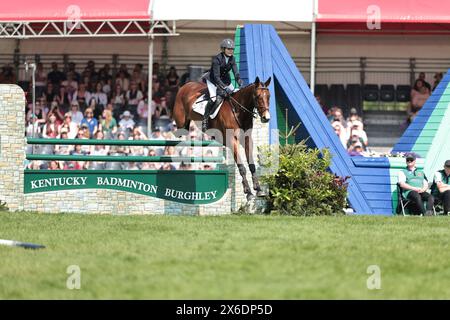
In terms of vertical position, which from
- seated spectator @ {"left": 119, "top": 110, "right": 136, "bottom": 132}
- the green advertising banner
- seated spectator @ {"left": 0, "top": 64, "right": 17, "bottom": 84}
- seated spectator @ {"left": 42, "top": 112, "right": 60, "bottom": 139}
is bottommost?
the green advertising banner

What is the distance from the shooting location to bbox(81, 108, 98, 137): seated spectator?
23422 millimetres

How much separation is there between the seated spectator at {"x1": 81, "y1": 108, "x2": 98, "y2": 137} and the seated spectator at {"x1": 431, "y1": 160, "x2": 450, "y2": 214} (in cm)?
880

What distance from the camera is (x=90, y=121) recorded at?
23516 mm

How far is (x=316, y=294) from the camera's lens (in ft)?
29.4

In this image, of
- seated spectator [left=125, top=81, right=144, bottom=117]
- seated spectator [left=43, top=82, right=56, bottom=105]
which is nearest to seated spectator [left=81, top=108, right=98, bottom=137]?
seated spectator [left=125, top=81, right=144, bottom=117]

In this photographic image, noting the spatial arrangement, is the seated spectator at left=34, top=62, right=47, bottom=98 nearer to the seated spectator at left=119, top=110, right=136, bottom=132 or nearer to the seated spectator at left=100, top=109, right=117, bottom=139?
the seated spectator at left=100, top=109, right=117, bottom=139

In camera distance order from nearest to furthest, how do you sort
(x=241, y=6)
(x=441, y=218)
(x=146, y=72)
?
1. (x=441, y=218)
2. (x=241, y=6)
3. (x=146, y=72)

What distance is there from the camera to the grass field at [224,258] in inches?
361

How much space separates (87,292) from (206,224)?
16.8 ft

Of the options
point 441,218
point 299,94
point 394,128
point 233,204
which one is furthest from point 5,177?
point 394,128

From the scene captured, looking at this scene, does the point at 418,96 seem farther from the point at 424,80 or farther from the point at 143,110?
the point at 143,110

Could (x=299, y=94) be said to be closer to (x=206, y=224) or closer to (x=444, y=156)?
(x=444, y=156)

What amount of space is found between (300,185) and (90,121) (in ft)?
27.4

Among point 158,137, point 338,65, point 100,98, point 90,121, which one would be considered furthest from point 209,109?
point 338,65
